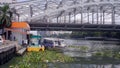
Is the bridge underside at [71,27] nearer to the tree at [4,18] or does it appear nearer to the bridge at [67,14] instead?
the bridge at [67,14]

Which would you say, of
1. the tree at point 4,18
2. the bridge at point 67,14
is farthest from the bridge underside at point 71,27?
the tree at point 4,18

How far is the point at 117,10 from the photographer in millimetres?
125688

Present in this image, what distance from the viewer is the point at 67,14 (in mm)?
126188

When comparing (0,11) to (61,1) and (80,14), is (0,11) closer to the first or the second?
(61,1)

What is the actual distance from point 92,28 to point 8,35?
1546 inches

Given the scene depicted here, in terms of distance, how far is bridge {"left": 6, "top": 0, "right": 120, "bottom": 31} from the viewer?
349 ft

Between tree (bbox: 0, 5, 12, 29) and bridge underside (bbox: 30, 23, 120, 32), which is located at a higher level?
tree (bbox: 0, 5, 12, 29)

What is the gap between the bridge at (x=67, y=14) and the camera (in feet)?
349

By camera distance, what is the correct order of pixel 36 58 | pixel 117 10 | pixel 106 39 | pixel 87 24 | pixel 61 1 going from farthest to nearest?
pixel 106 39, pixel 117 10, pixel 61 1, pixel 87 24, pixel 36 58

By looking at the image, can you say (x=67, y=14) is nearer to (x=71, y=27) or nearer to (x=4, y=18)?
(x=71, y=27)

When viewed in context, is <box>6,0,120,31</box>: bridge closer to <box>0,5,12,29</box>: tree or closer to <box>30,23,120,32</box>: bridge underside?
<box>30,23,120,32</box>: bridge underside

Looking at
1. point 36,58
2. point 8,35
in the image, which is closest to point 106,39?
point 8,35

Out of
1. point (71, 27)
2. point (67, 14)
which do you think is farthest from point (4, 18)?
point (67, 14)

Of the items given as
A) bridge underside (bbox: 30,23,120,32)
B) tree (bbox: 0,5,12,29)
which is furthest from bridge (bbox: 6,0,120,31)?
tree (bbox: 0,5,12,29)
